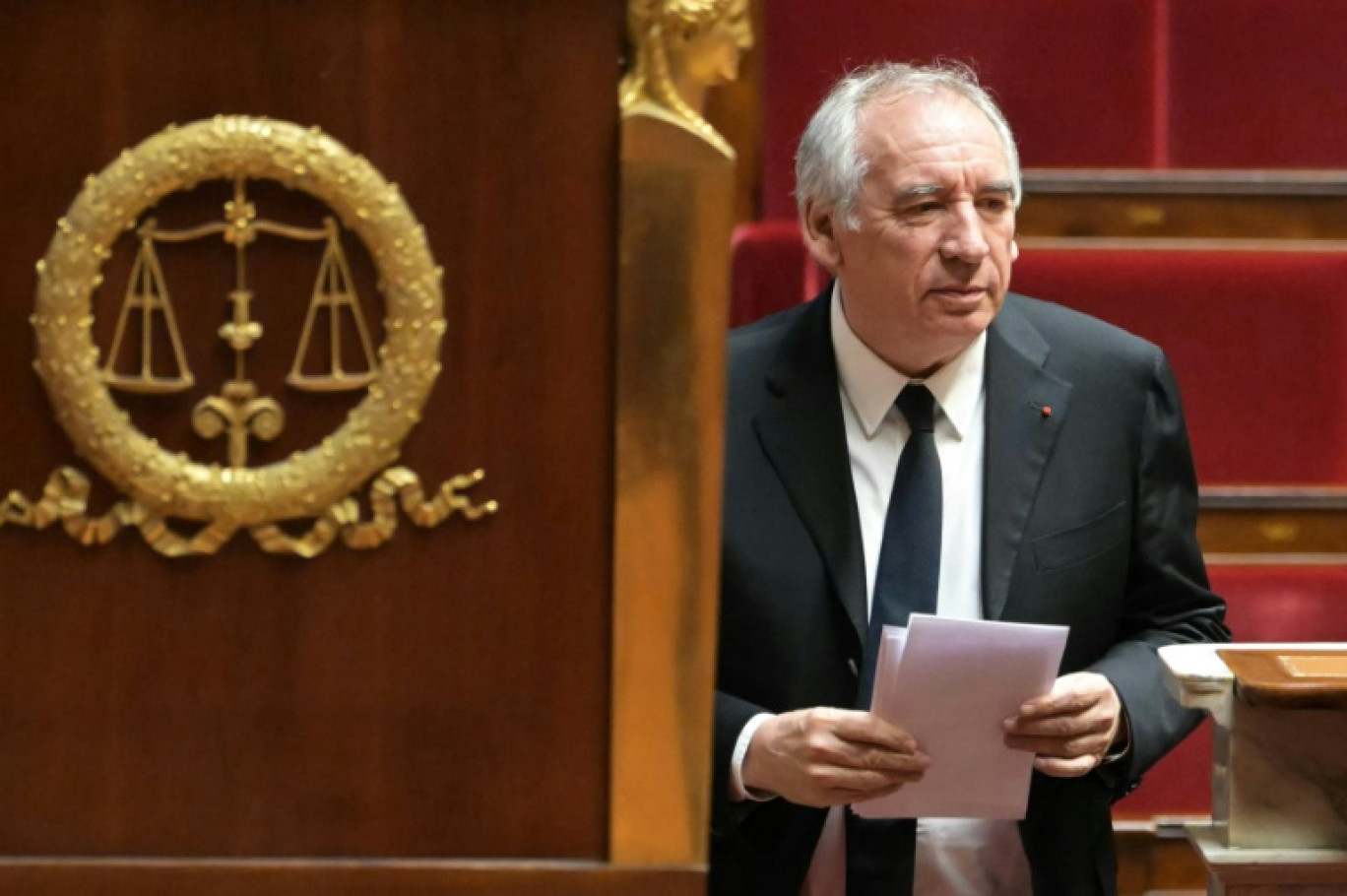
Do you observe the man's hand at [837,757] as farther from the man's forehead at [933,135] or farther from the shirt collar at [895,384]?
the man's forehead at [933,135]

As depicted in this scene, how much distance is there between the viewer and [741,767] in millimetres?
1206

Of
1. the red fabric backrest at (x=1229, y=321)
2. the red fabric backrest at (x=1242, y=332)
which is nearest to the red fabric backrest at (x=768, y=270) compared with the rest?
the red fabric backrest at (x=1229, y=321)

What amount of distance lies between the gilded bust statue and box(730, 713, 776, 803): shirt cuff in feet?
2.25

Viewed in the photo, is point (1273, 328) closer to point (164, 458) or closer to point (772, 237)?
point (772, 237)

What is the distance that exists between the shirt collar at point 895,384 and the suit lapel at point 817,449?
16 mm

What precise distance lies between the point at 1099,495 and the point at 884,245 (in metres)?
0.23

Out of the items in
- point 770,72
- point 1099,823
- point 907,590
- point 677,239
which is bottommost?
point 1099,823

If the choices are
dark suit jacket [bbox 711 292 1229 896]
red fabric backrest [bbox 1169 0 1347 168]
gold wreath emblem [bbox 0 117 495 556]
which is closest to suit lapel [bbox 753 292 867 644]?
dark suit jacket [bbox 711 292 1229 896]

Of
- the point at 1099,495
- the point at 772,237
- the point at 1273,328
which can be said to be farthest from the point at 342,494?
the point at 1273,328

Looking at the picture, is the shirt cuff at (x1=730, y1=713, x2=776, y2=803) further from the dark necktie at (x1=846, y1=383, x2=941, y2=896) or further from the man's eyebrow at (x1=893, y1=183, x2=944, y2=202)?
the man's eyebrow at (x1=893, y1=183, x2=944, y2=202)

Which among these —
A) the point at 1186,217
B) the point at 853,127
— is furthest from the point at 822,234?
the point at 1186,217

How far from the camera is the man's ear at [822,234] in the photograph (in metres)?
1.37

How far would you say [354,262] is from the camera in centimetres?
58

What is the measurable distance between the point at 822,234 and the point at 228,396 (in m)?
0.87
